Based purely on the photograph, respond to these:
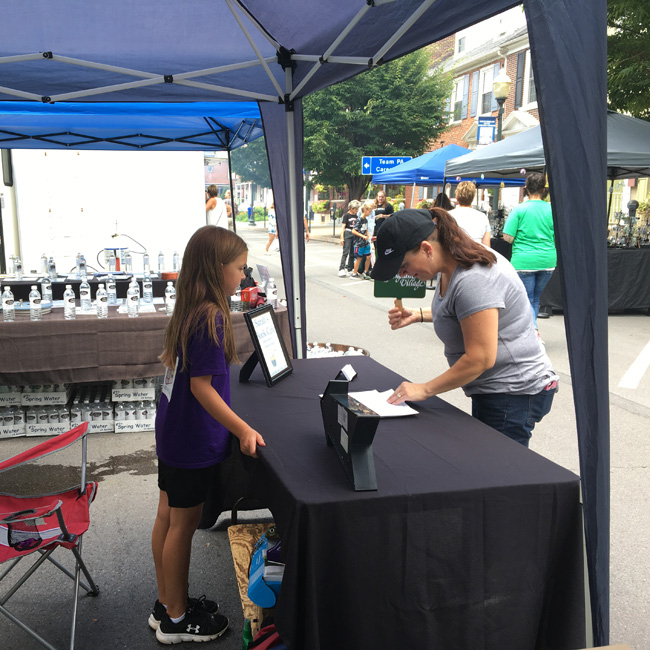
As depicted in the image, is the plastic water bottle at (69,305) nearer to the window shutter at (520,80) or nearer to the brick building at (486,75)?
the brick building at (486,75)

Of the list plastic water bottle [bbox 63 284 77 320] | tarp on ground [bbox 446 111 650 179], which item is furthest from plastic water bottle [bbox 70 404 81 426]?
tarp on ground [bbox 446 111 650 179]

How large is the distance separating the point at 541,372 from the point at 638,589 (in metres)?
1.37

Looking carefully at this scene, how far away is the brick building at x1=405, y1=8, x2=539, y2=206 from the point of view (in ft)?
88.5

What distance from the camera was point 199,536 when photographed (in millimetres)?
3574

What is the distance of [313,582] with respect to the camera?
181 centimetres

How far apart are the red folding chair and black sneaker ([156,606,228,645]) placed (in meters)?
0.35

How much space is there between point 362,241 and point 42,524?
1224 cm

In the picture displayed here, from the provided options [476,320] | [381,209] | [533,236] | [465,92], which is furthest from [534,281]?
[465,92]

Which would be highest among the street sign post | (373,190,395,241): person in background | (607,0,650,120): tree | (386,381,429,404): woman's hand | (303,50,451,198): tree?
(303,50,451,198): tree

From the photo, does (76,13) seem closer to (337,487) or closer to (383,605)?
(337,487)

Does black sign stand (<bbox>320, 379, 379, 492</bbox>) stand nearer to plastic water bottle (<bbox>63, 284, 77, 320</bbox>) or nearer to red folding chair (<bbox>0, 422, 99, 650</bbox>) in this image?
red folding chair (<bbox>0, 422, 99, 650</bbox>)

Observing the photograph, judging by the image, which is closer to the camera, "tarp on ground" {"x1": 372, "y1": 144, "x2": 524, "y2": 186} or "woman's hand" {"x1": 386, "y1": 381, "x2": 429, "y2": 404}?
"woman's hand" {"x1": 386, "y1": 381, "x2": 429, "y2": 404}

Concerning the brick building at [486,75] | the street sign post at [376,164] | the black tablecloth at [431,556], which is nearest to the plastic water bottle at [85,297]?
the black tablecloth at [431,556]

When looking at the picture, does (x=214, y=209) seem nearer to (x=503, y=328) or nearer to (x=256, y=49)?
(x=256, y=49)
